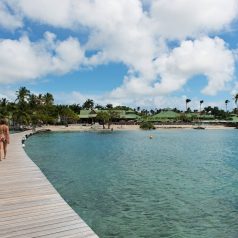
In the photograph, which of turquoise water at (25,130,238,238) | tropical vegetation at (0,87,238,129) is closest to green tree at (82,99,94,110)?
tropical vegetation at (0,87,238,129)

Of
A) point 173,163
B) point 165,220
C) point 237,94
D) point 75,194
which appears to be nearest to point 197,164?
point 173,163

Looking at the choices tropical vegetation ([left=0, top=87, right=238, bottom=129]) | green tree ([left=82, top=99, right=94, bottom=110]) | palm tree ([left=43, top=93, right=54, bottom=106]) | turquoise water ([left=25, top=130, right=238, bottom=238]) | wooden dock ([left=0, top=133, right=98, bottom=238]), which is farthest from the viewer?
green tree ([left=82, top=99, right=94, bottom=110])

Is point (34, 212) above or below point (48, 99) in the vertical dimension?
below

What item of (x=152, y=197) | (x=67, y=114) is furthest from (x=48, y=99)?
(x=152, y=197)

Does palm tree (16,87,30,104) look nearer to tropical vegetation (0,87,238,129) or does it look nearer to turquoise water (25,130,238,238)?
tropical vegetation (0,87,238,129)

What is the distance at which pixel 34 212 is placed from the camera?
8.63 meters

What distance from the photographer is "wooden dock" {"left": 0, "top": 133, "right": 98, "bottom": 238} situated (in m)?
7.19

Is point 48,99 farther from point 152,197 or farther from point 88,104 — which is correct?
point 152,197

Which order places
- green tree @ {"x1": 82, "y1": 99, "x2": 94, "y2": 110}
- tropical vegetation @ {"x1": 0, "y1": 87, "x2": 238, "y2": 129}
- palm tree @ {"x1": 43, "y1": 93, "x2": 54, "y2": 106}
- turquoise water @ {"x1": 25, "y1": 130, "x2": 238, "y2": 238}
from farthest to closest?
→ green tree @ {"x1": 82, "y1": 99, "x2": 94, "y2": 110} < palm tree @ {"x1": 43, "y1": 93, "x2": 54, "y2": 106} < tropical vegetation @ {"x1": 0, "y1": 87, "x2": 238, "y2": 129} < turquoise water @ {"x1": 25, "y1": 130, "x2": 238, "y2": 238}

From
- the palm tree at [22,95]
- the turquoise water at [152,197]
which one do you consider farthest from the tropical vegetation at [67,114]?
the turquoise water at [152,197]

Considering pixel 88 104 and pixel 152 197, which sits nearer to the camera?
pixel 152 197

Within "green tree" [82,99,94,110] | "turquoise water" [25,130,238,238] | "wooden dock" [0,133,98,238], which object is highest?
"green tree" [82,99,94,110]

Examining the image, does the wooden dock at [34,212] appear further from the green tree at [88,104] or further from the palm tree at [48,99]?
the green tree at [88,104]

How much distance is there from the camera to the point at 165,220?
11.3m
